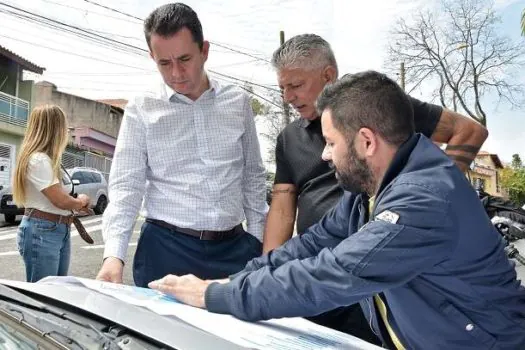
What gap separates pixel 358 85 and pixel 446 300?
597mm

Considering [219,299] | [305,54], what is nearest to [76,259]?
[305,54]

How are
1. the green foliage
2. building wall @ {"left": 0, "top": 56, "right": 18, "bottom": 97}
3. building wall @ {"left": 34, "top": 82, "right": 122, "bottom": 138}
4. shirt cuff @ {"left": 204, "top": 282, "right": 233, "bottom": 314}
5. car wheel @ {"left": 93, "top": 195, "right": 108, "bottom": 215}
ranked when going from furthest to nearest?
building wall @ {"left": 34, "top": 82, "right": 122, "bottom": 138} < the green foliage < building wall @ {"left": 0, "top": 56, "right": 18, "bottom": 97} < car wheel @ {"left": 93, "top": 195, "right": 108, "bottom": 215} < shirt cuff @ {"left": 204, "top": 282, "right": 233, "bottom": 314}

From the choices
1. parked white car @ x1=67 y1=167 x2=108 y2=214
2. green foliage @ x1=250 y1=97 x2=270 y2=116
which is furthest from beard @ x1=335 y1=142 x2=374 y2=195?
green foliage @ x1=250 y1=97 x2=270 y2=116

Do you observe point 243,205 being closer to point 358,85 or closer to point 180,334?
point 358,85

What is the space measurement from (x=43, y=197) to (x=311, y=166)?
182cm

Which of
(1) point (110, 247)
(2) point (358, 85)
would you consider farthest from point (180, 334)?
(1) point (110, 247)

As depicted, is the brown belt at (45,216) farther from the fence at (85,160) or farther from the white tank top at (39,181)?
the fence at (85,160)

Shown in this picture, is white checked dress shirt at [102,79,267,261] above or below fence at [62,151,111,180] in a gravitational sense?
below

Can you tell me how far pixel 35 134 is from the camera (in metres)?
3.27

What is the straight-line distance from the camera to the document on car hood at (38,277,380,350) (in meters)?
1.14

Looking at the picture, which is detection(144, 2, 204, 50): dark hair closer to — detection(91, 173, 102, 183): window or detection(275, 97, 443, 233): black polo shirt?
detection(275, 97, 443, 233): black polo shirt

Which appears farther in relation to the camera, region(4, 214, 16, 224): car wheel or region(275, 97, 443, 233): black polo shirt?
region(4, 214, 16, 224): car wheel

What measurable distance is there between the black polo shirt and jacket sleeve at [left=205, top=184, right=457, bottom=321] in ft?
2.94

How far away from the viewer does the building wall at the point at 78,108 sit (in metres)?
32.6
